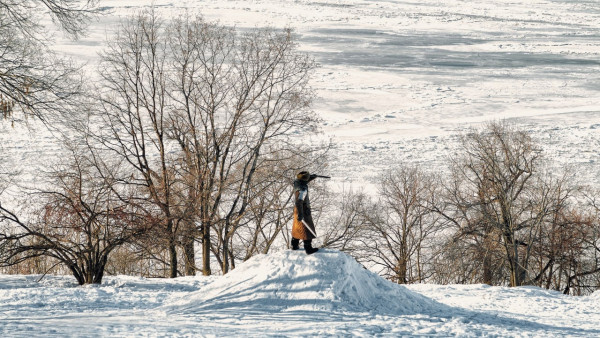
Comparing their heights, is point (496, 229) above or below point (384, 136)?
below

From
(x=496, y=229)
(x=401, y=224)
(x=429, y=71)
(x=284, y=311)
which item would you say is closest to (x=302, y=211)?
(x=284, y=311)

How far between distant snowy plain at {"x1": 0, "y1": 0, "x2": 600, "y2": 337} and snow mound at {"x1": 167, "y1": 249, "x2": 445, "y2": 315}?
1.0 inches

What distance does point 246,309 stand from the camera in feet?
32.5

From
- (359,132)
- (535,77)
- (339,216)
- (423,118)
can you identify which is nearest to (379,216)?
(339,216)

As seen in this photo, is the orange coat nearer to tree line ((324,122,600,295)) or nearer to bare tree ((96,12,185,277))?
bare tree ((96,12,185,277))

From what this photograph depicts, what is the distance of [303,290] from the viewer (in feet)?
33.3

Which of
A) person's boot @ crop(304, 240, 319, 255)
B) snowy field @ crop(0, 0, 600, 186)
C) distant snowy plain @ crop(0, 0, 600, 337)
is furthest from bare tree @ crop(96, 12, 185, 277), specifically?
person's boot @ crop(304, 240, 319, 255)

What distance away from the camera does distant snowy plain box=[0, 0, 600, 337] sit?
9688 mm

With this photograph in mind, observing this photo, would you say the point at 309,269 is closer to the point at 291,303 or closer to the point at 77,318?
the point at 291,303

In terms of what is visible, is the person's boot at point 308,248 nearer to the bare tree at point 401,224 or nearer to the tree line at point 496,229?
the tree line at point 496,229

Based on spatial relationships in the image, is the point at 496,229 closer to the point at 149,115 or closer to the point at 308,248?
the point at 149,115

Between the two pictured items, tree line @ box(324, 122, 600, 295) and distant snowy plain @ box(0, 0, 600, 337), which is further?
tree line @ box(324, 122, 600, 295)

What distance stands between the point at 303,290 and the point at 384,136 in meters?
27.7

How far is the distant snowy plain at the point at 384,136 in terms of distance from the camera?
9688 millimetres
